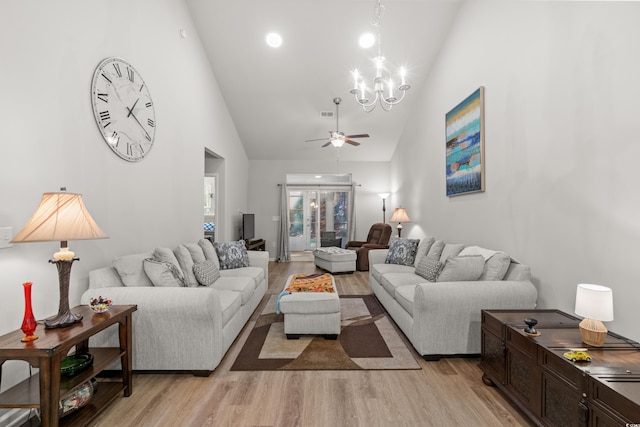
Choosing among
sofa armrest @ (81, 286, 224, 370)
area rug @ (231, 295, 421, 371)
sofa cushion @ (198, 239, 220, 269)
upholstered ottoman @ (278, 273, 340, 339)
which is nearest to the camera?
sofa armrest @ (81, 286, 224, 370)

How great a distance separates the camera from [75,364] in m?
1.85

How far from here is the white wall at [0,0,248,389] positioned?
1.86 m

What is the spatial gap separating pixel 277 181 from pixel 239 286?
17.2 feet

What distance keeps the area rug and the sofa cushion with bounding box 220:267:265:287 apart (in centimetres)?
52

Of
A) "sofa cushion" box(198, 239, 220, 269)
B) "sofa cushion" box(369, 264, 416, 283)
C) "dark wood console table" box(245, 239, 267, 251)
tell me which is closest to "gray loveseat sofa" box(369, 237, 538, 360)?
"sofa cushion" box(369, 264, 416, 283)

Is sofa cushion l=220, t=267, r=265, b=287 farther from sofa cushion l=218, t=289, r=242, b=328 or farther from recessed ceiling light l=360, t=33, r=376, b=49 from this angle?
recessed ceiling light l=360, t=33, r=376, b=49

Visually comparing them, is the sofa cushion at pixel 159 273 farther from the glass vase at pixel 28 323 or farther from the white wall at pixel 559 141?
the white wall at pixel 559 141

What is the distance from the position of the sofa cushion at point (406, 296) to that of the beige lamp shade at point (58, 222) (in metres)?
2.48

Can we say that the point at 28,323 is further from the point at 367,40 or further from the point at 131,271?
the point at 367,40

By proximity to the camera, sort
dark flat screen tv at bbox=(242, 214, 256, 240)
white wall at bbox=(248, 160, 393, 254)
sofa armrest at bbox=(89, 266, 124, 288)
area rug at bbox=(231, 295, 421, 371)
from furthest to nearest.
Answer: white wall at bbox=(248, 160, 393, 254)
dark flat screen tv at bbox=(242, 214, 256, 240)
area rug at bbox=(231, 295, 421, 371)
sofa armrest at bbox=(89, 266, 124, 288)

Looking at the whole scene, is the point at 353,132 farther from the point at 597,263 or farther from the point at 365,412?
the point at 365,412

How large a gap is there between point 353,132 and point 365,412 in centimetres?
596

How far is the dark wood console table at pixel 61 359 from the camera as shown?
150cm

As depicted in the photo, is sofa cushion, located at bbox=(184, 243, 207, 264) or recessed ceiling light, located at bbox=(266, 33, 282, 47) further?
recessed ceiling light, located at bbox=(266, 33, 282, 47)
